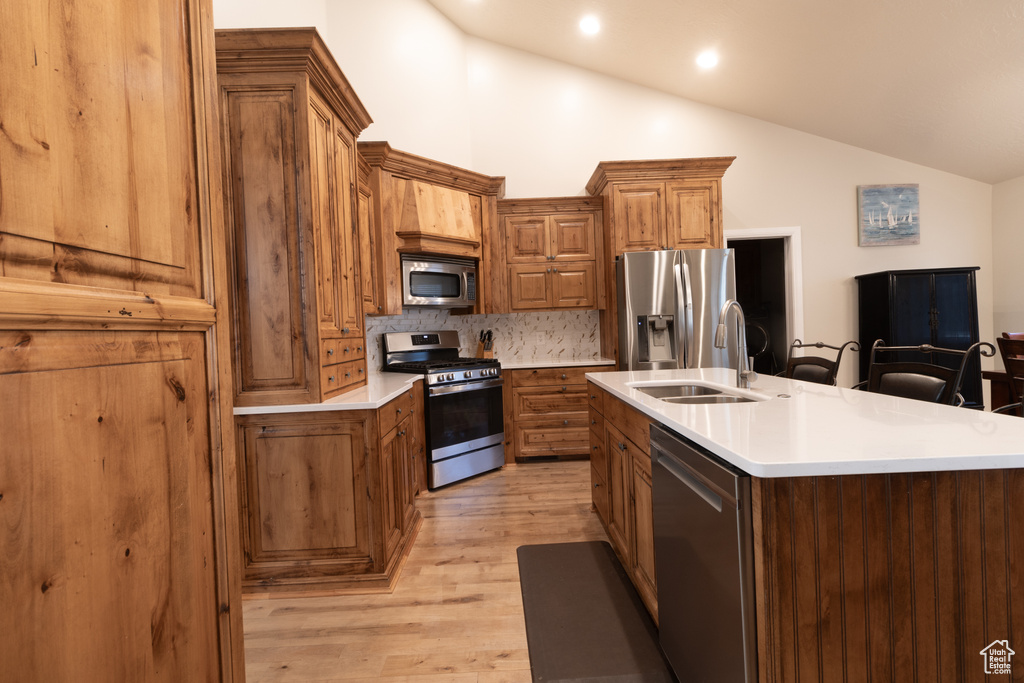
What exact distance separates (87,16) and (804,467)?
1413 millimetres

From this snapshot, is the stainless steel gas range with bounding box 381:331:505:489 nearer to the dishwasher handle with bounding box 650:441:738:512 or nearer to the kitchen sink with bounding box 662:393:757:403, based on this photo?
the kitchen sink with bounding box 662:393:757:403

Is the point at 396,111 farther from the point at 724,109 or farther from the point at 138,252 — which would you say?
the point at 138,252

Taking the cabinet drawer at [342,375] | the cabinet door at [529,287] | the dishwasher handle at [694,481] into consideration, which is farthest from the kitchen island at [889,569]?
the cabinet door at [529,287]

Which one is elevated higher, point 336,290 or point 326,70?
point 326,70

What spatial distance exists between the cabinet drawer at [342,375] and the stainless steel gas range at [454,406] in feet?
2.59

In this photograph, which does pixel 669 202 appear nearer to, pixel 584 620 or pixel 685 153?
pixel 685 153

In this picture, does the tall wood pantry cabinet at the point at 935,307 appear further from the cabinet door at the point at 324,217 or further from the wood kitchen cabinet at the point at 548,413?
the cabinet door at the point at 324,217

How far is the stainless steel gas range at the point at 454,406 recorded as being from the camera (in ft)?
12.3

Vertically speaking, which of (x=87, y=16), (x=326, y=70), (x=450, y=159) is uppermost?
(x=450, y=159)

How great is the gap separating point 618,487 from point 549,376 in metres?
2.04

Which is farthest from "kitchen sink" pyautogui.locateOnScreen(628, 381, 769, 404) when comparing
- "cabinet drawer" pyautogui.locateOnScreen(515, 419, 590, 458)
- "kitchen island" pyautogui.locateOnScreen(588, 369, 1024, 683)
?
"cabinet drawer" pyautogui.locateOnScreen(515, 419, 590, 458)

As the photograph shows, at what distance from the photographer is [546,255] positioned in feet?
15.2

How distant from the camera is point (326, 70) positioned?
236 centimetres

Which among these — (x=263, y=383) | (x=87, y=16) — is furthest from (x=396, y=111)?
(x=87, y=16)
